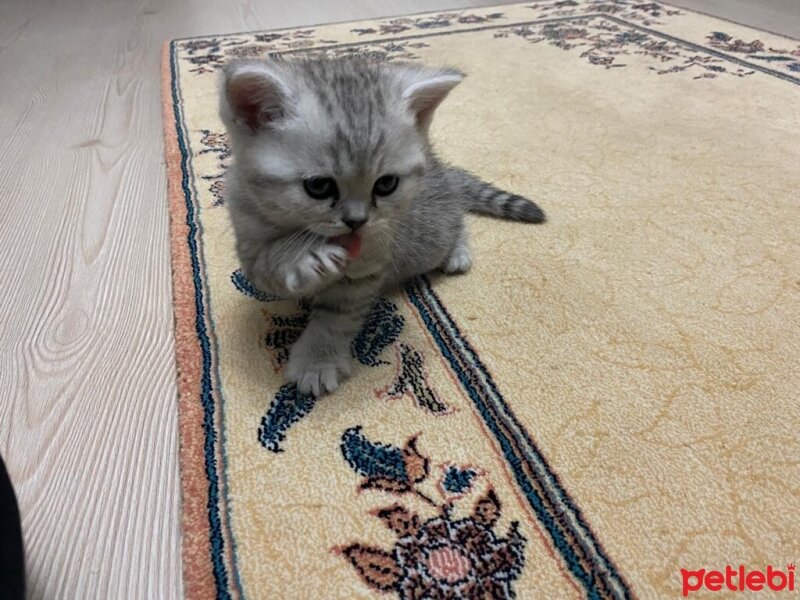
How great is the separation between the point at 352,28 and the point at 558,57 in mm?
1048

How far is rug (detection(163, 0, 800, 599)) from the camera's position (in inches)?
27.4

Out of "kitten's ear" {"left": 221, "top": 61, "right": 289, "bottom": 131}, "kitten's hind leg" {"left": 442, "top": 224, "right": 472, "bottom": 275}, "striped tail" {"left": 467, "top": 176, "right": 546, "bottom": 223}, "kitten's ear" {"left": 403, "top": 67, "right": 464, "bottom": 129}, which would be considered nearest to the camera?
"kitten's ear" {"left": 221, "top": 61, "right": 289, "bottom": 131}

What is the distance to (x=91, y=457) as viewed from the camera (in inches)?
32.4

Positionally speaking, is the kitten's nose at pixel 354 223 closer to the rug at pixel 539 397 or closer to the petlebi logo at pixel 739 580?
the rug at pixel 539 397

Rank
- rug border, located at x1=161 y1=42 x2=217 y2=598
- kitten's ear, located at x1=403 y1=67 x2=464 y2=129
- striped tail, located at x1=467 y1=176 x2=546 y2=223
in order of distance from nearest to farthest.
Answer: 1. rug border, located at x1=161 y1=42 x2=217 y2=598
2. kitten's ear, located at x1=403 y1=67 x2=464 y2=129
3. striped tail, located at x1=467 y1=176 x2=546 y2=223

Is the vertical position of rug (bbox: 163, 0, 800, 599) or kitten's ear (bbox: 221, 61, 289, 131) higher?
kitten's ear (bbox: 221, 61, 289, 131)

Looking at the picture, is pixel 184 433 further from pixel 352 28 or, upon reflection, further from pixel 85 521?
pixel 352 28

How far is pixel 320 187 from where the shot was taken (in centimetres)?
81

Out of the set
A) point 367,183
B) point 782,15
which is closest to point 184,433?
point 367,183

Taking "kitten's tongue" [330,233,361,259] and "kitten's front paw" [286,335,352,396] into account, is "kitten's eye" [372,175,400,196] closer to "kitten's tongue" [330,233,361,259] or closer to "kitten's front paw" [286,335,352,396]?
"kitten's tongue" [330,233,361,259]

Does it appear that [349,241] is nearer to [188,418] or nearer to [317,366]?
[317,366]

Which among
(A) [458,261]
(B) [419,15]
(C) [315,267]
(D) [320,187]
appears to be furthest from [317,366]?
(B) [419,15]

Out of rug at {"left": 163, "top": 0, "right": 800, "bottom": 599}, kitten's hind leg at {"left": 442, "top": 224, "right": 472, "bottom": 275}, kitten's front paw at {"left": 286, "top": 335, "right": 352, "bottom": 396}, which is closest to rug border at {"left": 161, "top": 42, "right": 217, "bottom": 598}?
rug at {"left": 163, "top": 0, "right": 800, "bottom": 599}

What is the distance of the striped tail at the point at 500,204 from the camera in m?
1.35
